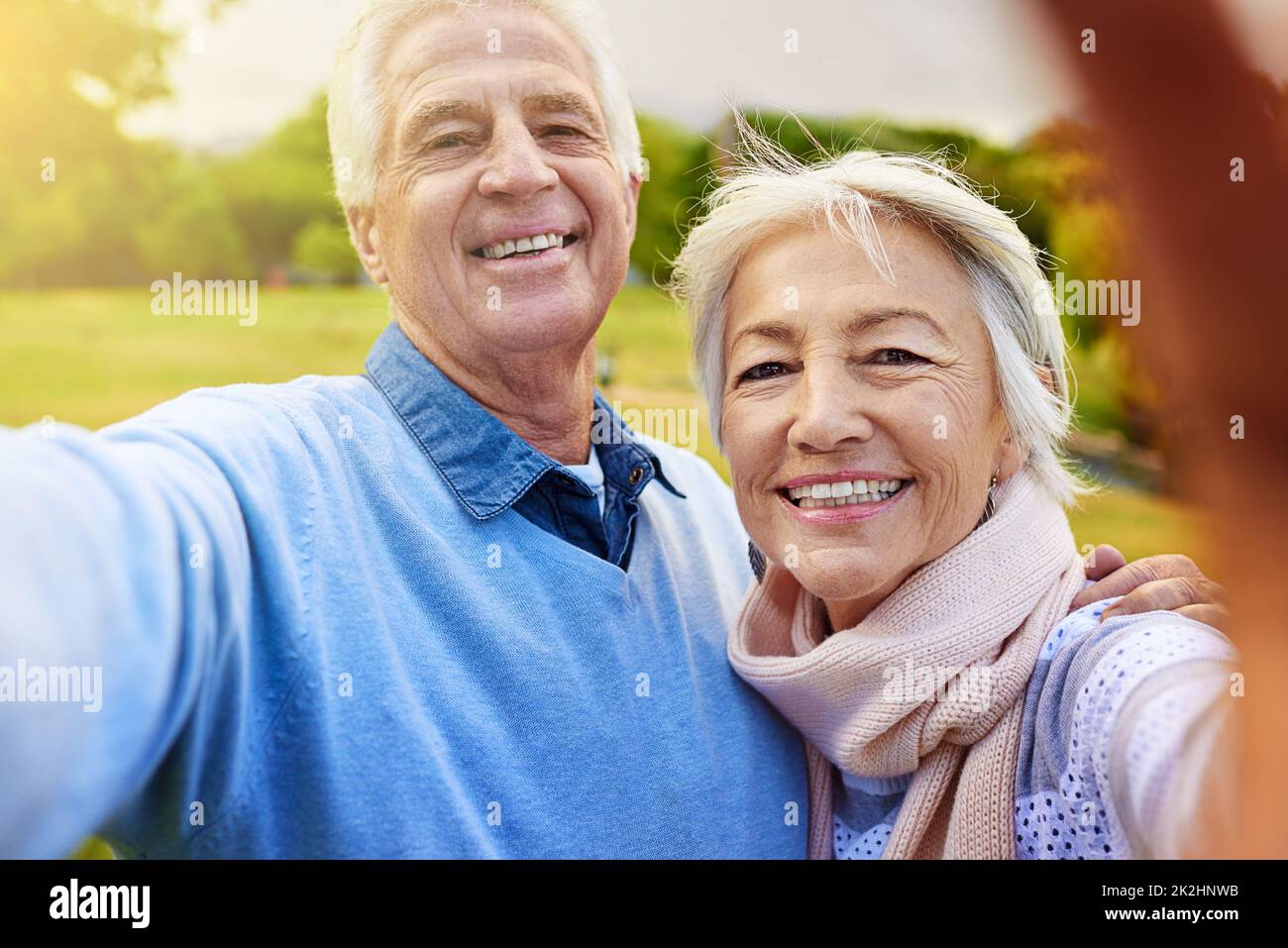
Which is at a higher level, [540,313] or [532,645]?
[540,313]

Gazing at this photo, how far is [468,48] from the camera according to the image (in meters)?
1.66

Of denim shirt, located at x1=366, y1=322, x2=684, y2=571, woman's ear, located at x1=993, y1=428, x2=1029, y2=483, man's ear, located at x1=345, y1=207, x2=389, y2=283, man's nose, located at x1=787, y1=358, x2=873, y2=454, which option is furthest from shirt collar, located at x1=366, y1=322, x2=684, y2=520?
woman's ear, located at x1=993, y1=428, x2=1029, y2=483

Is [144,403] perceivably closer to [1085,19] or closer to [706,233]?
[706,233]

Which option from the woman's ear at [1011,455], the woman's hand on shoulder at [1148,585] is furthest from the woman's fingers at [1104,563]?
the woman's ear at [1011,455]

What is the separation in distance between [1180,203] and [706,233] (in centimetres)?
126

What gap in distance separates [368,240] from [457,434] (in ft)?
1.66

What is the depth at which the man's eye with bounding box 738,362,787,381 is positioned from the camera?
1.58 metres

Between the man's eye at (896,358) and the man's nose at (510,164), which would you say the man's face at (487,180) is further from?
the man's eye at (896,358)

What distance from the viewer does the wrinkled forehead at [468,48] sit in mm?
1664

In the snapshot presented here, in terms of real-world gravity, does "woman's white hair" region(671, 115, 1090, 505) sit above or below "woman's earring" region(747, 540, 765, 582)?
above

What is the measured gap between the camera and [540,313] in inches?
67.9

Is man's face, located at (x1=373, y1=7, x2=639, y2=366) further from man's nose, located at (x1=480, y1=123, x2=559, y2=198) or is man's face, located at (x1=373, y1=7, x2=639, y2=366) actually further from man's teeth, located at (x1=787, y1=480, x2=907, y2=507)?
man's teeth, located at (x1=787, y1=480, x2=907, y2=507)

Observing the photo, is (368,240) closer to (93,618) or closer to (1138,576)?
(93,618)
